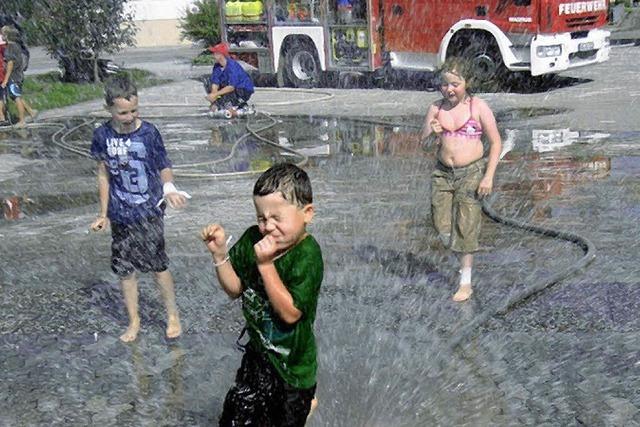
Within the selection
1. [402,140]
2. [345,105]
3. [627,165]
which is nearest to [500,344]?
[627,165]

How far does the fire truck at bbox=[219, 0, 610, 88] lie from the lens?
695 inches

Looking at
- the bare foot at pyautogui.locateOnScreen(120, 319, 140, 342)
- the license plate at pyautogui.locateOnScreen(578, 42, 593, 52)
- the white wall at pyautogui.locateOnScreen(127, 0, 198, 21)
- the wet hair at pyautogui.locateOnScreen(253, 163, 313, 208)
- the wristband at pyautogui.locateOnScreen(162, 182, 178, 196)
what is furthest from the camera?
the white wall at pyautogui.locateOnScreen(127, 0, 198, 21)

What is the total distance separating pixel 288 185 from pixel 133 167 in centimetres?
267

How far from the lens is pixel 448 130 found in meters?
6.62

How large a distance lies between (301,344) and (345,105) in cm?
1494

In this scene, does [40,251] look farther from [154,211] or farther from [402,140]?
[402,140]

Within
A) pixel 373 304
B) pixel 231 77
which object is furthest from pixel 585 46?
pixel 373 304

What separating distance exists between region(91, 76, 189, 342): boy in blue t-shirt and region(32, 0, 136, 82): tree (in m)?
18.4

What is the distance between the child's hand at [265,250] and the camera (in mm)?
3303

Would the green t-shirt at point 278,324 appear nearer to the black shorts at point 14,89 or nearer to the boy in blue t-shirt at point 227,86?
the boy in blue t-shirt at point 227,86

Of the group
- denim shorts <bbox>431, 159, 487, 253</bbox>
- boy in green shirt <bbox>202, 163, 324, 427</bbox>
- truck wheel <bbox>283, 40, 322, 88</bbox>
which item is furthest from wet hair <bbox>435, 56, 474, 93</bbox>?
truck wheel <bbox>283, 40, 322, 88</bbox>

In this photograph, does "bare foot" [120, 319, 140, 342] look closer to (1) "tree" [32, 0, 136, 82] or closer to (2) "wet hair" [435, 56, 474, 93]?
(2) "wet hair" [435, 56, 474, 93]

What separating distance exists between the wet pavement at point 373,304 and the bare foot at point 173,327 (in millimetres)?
91

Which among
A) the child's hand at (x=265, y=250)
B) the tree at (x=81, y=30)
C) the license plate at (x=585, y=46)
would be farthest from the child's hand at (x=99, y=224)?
the tree at (x=81, y=30)
